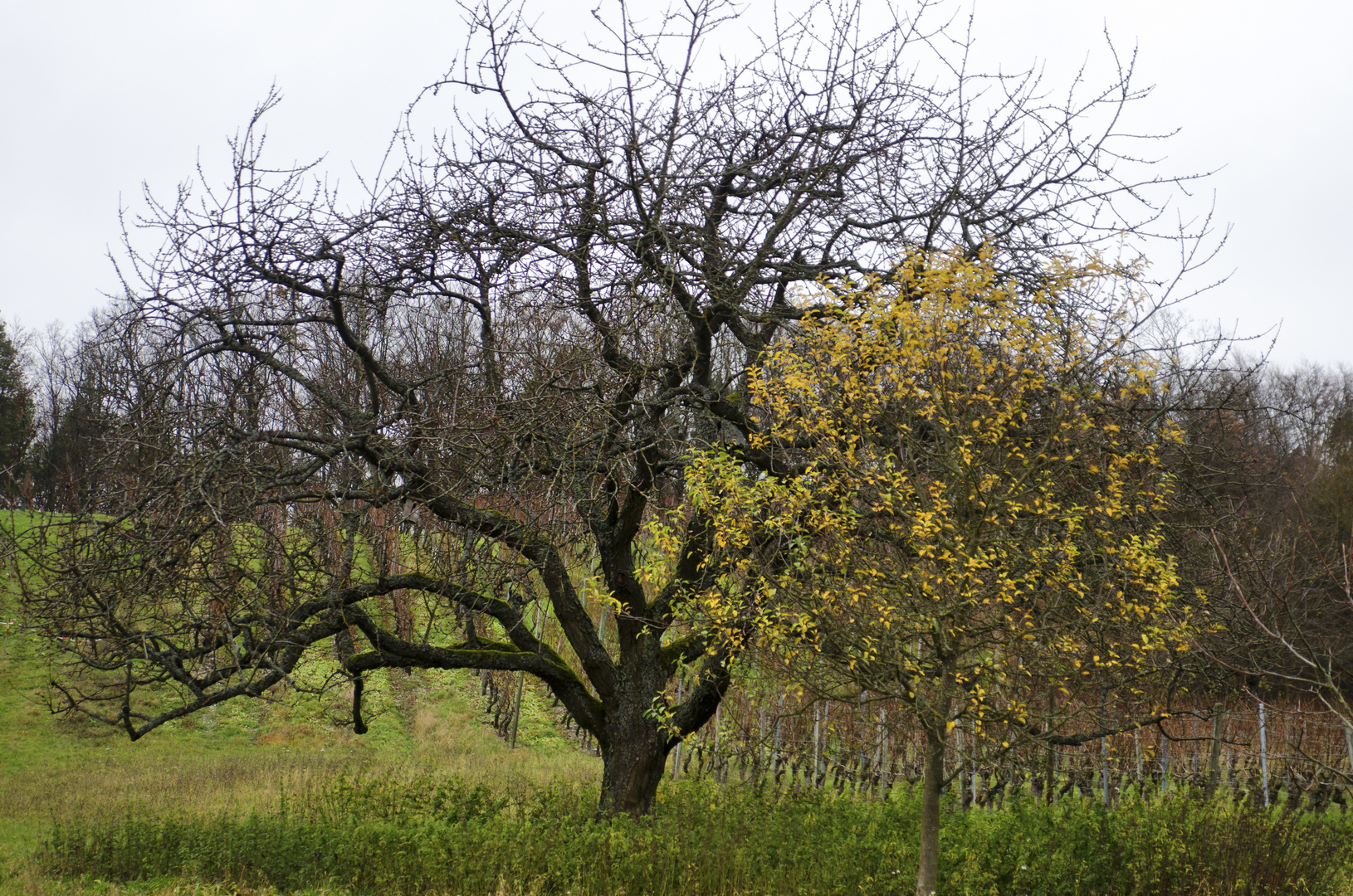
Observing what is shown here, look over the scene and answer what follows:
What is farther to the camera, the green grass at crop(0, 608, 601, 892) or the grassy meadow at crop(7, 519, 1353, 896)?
the green grass at crop(0, 608, 601, 892)

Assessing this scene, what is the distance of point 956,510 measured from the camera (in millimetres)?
5875

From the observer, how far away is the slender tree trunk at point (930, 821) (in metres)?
5.86

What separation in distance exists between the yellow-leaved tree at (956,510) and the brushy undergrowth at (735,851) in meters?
1.00

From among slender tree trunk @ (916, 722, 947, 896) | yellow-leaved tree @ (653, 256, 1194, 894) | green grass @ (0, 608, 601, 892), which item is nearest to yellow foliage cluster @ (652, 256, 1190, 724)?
yellow-leaved tree @ (653, 256, 1194, 894)

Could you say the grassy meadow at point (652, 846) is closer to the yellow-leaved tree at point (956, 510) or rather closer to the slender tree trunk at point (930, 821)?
the slender tree trunk at point (930, 821)

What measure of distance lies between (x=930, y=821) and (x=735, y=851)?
1.40 m

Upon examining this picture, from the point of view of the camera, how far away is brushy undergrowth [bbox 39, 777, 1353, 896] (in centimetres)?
615

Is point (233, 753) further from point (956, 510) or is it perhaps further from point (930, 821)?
point (956, 510)

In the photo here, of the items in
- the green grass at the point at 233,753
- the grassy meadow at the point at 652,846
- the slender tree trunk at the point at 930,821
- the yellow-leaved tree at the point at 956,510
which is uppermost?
the yellow-leaved tree at the point at 956,510

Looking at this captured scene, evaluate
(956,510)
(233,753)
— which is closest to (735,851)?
(956,510)

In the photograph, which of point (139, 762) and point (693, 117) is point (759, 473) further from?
point (139, 762)

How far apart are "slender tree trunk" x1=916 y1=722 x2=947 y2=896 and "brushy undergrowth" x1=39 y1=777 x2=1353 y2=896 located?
243 mm

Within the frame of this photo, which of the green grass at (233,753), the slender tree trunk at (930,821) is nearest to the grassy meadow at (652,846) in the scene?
the green grass at (233,753)

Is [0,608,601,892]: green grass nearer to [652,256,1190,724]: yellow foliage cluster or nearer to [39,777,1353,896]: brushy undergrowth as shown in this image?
[39,777,1353,896]: brushy undergrowth
